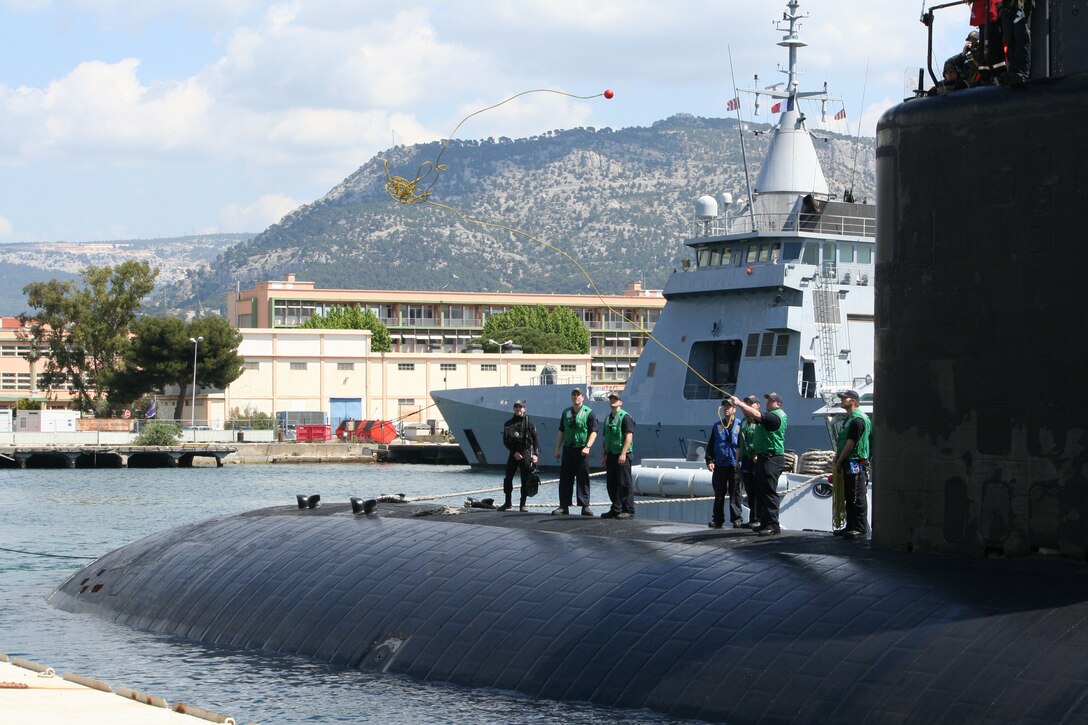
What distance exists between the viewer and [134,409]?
82438mm

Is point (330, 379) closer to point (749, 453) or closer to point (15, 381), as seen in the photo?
point (15, 381)

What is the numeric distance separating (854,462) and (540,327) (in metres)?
98.7

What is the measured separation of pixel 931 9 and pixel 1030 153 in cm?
186

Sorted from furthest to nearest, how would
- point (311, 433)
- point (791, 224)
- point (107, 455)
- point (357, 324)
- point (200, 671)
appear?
1. point (357, 324)
2. point (311, 433)
3. point (107, 455)
4. point (791, 224)
5. point (200, 671)

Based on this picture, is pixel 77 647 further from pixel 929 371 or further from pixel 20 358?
pixel 20 358

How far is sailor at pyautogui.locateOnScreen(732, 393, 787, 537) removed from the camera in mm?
12633

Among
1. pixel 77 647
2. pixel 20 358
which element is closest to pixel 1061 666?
pixel 77 647

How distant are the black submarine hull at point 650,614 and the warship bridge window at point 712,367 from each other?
31018 millimetres

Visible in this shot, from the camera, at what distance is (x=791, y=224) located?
4372 centimetres

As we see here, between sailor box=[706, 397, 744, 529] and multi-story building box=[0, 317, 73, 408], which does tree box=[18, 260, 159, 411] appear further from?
sailor box=[706, 397, 744, 529]

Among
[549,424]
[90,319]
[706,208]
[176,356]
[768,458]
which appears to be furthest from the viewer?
[90,319]

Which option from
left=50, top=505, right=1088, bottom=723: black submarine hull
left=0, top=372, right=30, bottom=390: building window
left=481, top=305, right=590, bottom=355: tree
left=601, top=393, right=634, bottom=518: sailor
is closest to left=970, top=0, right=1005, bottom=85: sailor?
left=50, top=505, right=1088, bottom=723: black submarine hull

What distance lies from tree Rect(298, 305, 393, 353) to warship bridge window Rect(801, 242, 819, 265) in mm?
65094

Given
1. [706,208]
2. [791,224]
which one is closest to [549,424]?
[706,208]
